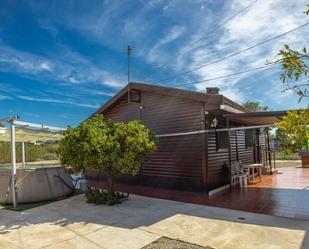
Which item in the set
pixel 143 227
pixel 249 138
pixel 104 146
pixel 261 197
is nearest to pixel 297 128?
pixel 143 227

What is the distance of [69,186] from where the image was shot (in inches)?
347

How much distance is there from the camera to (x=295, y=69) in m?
2.05

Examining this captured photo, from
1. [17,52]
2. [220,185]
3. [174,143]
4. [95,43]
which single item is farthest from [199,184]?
[17,52]

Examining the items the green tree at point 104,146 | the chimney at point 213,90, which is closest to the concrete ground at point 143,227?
the green tree at point 104,146

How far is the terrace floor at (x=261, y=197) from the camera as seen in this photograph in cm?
584

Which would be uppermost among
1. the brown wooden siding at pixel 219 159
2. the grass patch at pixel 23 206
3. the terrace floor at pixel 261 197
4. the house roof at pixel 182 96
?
the house roof at pixel 182 96

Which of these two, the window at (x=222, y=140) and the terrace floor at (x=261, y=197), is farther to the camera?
the window at (x=222, y=140)

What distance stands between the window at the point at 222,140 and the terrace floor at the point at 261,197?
1581 mm

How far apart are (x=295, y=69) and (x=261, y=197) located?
610cm

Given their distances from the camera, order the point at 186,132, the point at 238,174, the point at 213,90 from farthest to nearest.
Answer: the point at 238,174 < the point at 213,90 < the point at 186,132

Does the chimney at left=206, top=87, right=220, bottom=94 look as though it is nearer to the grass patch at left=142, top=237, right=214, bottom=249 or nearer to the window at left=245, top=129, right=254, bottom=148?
the window at left=245, top=129, right=254, bottom=148

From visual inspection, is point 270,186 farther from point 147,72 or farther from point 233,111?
point 147,72

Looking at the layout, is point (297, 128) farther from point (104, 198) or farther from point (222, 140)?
point (222, 140)

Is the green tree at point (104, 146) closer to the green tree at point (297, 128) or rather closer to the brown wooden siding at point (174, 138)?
the brown wooden siding at point (174, 138)
